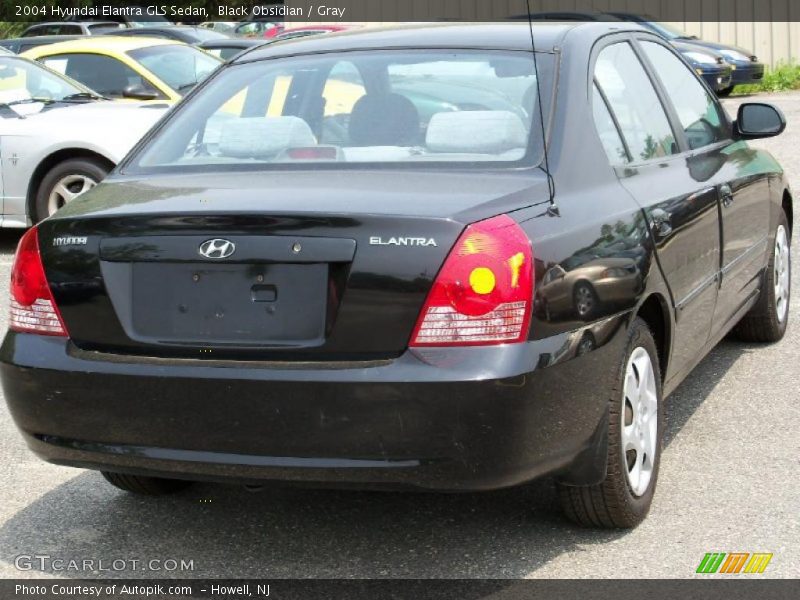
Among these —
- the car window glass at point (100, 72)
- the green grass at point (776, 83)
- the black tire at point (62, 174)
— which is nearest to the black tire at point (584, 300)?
the black tire at point (62, 174)

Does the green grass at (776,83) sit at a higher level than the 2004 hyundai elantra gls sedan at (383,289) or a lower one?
lower

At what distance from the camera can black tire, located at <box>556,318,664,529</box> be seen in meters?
3.92

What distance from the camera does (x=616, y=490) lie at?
3979 millimetres

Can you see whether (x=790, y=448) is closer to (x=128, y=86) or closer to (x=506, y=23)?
(x=506, y=23)

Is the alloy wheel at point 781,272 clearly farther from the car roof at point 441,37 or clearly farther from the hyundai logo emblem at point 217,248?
the hyundai logo emblem at point 217,248

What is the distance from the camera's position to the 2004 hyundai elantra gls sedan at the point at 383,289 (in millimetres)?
3453

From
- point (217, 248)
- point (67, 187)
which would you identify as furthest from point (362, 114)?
point (67, 187)

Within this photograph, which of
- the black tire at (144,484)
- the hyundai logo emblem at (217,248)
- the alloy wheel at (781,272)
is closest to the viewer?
the hyundai logo emblem at (217,248)

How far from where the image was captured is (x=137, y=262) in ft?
12.1

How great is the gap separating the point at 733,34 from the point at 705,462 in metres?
22.2

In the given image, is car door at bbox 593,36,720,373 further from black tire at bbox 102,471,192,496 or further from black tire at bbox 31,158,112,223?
black tire at bbox 31,158,112,223

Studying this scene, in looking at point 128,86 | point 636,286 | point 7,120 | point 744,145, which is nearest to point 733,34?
point 128,86

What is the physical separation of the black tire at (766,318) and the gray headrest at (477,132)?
2.56 m

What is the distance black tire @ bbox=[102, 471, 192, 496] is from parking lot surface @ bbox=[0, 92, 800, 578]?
4 cm
